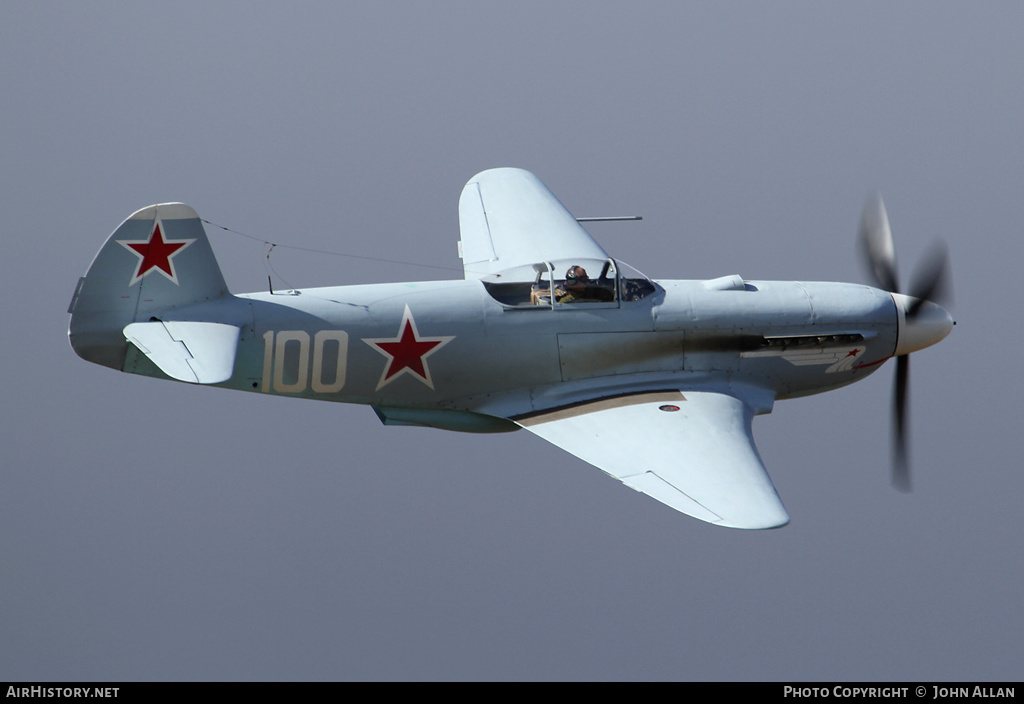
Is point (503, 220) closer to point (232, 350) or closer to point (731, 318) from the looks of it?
point (731, 318)

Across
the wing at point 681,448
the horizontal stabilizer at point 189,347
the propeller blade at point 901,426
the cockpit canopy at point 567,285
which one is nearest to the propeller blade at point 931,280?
the propeller blade at point 901,426

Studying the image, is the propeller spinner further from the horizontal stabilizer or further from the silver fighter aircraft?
the horizontal stabilizer

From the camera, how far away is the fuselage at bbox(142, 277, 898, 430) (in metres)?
11.4

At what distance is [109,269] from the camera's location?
36.3 feet

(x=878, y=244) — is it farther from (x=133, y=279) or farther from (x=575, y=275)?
(x=133, y=279)

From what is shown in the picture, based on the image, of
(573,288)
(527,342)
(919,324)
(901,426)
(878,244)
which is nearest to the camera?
(527,342)

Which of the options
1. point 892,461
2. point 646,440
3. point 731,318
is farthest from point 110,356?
point 892,461

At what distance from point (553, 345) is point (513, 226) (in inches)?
99.5

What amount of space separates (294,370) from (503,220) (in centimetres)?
358

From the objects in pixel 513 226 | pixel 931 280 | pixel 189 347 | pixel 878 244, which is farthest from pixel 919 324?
pixel 189 347

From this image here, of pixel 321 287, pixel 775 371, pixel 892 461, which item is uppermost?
pixel 321 287

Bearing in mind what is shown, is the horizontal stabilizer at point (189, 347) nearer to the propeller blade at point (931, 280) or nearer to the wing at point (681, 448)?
the wing at point (681, 448)

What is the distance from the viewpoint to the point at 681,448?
439 inches

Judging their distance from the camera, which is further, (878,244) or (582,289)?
(878,244)
